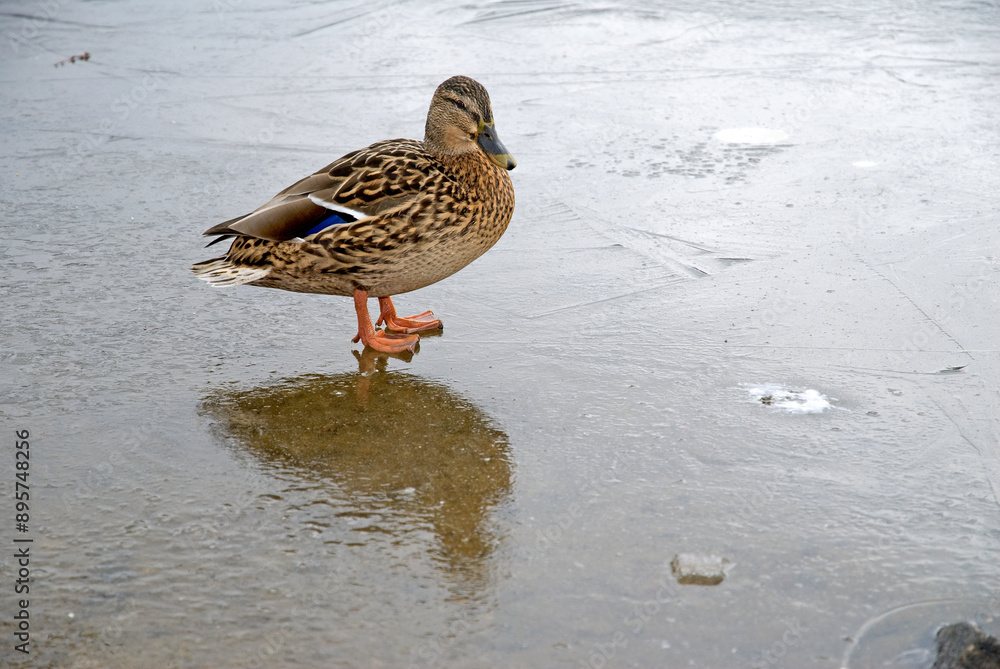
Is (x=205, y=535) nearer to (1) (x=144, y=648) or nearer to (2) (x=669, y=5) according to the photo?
(1) (x=144, y=648)

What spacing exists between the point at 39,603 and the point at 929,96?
20.5ft

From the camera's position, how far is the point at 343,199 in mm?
3711

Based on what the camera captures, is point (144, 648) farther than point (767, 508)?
No

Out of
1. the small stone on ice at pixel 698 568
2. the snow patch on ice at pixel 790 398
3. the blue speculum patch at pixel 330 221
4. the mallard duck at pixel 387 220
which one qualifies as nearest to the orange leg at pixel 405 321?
the mallard duck at pixel 387 220

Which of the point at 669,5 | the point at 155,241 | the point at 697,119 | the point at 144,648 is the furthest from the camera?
the point at 669,5

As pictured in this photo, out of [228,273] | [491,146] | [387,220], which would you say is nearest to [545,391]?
[387,220]

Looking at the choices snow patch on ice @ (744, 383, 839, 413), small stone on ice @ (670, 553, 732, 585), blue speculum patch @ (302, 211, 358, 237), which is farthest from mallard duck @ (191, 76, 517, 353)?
small stone on ice @ (670, 553, 732, 585)

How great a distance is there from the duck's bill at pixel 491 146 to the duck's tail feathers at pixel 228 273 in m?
0.98

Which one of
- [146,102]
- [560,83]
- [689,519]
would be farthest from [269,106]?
[689,519]

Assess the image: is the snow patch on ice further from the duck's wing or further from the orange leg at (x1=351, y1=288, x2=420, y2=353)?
the duck's wing

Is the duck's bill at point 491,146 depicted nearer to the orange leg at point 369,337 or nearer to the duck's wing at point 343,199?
the duck's wing at point 343,199

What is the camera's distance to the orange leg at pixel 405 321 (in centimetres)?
401

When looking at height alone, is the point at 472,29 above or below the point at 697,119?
above

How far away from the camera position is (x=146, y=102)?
268 inches
